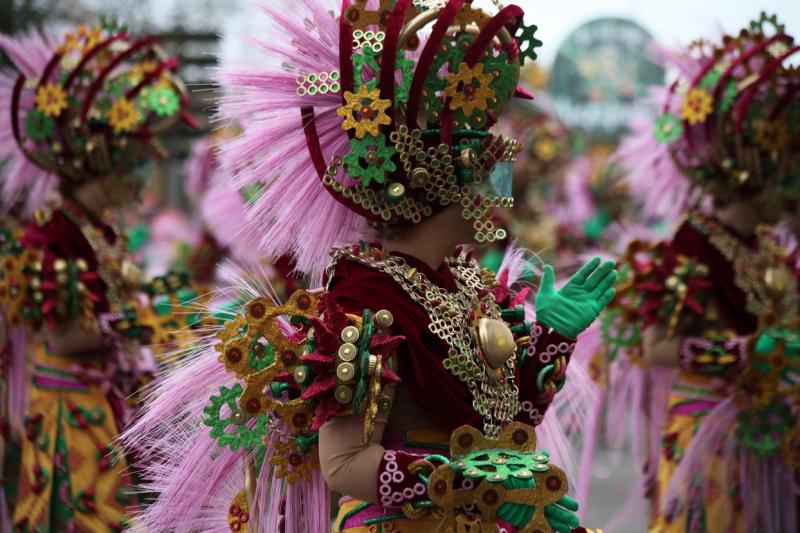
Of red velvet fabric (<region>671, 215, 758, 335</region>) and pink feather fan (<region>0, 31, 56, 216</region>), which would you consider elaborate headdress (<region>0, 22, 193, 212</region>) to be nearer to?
pink feather fan (<region>0, 31, 56, 216</region>)

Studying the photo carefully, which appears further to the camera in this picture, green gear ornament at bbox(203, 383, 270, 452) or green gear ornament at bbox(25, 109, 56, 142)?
green gear ornament at bbox(25, 109, 56, 142)

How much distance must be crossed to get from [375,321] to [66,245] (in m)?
2.28

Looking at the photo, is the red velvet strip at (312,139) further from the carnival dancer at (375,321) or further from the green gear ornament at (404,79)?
the green gear ornament at (404,79)

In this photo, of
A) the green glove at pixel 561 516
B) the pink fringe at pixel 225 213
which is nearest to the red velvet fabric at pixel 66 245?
the pink fringe at pixel 225 213

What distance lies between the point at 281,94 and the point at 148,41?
7.66 ft

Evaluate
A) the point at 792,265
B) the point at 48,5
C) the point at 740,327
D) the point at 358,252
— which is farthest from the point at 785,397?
the point at 48,5

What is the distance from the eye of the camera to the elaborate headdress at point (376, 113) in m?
2.51

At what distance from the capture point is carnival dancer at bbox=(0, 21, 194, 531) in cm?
422

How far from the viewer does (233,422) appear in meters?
2.46

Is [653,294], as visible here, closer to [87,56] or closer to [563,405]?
[563,405]

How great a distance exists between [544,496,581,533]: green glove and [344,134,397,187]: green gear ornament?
31.8 inches

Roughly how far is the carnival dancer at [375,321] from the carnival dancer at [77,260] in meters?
1.56

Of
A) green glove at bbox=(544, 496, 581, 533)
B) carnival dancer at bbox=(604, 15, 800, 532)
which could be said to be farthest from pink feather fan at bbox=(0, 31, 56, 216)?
green glove at bbox=(544, 496, 581, 533)

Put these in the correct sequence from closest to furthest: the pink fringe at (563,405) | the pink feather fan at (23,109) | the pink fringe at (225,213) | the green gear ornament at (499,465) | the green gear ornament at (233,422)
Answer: the green gear ornament at (499,465) < the green gear ornament at (233,422) < the pink fringe at (563,405) < the pink feather fan at (23,109) < the pink fringe at (225,213)
